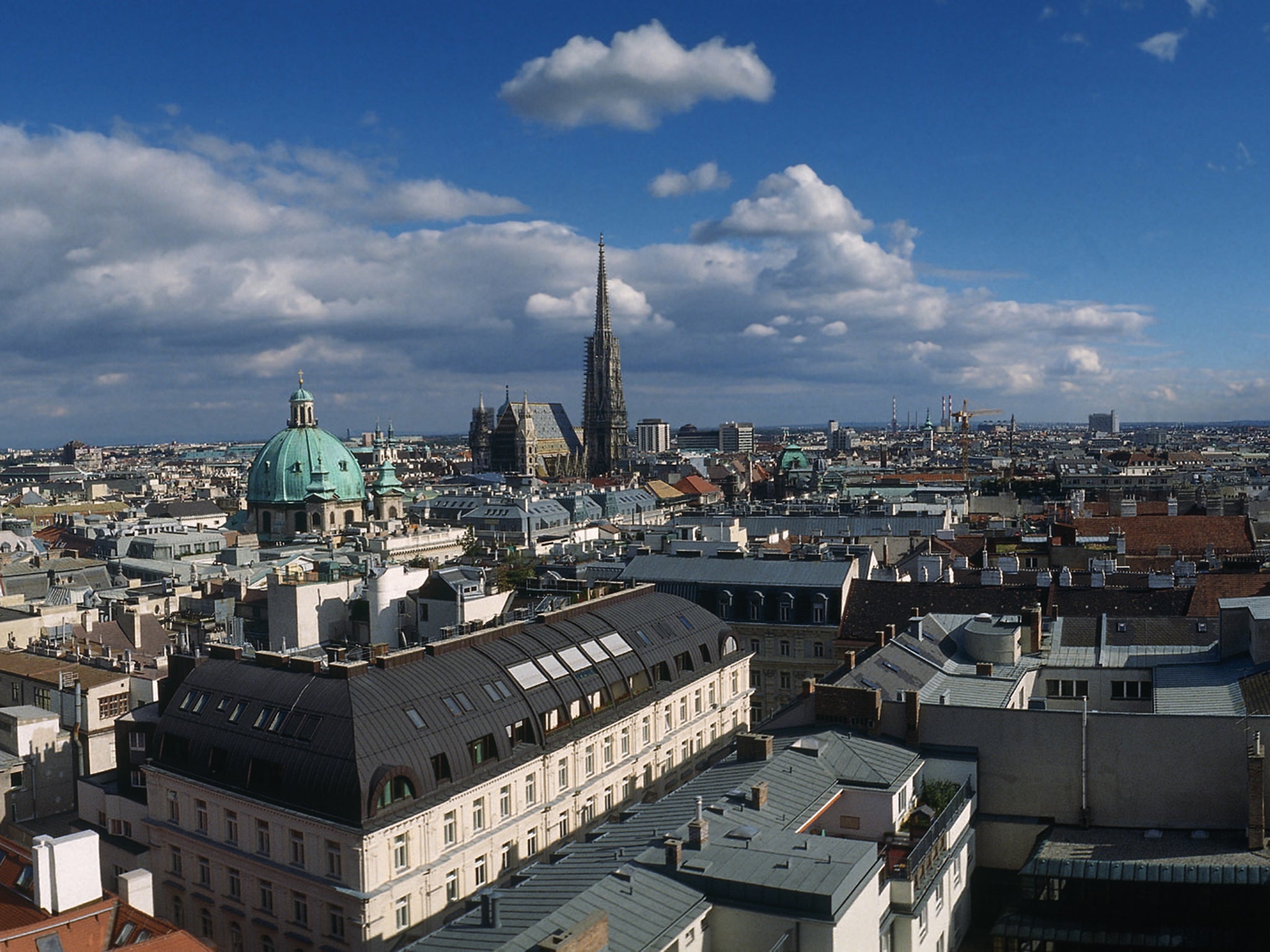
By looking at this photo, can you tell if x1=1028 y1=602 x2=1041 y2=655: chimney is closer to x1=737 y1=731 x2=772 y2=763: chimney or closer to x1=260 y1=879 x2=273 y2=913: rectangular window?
x1=737 y1=731 x2=772 y2=763: chimney

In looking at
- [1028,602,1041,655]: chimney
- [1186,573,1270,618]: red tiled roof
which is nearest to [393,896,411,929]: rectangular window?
[1028,602,1041,655]: chimney

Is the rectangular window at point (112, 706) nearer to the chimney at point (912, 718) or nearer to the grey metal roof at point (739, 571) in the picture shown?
the grey metal roof at point (739, 571)

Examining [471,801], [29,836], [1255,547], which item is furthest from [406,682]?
[1255,547]

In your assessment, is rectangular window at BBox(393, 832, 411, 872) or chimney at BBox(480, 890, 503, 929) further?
rectangular window at BBox(393, 832, 411, 872)

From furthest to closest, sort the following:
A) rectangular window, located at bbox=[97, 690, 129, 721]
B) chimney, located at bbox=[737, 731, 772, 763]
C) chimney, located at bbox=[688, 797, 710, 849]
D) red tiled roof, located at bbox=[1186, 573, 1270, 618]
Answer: red tiled roof, located at bbox=[1186, 573, 1270, 618] → rectangular window, located at bbox=[97, 690, 129, 721] → chimney, located at bbox=[737, 731, 772, 763] → chimney, located at bbox=[688, 797, 710, 849]

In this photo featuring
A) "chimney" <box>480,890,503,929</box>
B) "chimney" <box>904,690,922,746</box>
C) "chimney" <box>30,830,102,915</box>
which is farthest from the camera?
"chimney" <box>904,690,922,746</box>

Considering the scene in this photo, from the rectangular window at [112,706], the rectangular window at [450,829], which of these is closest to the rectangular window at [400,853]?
the rectangular window at [450,829]
